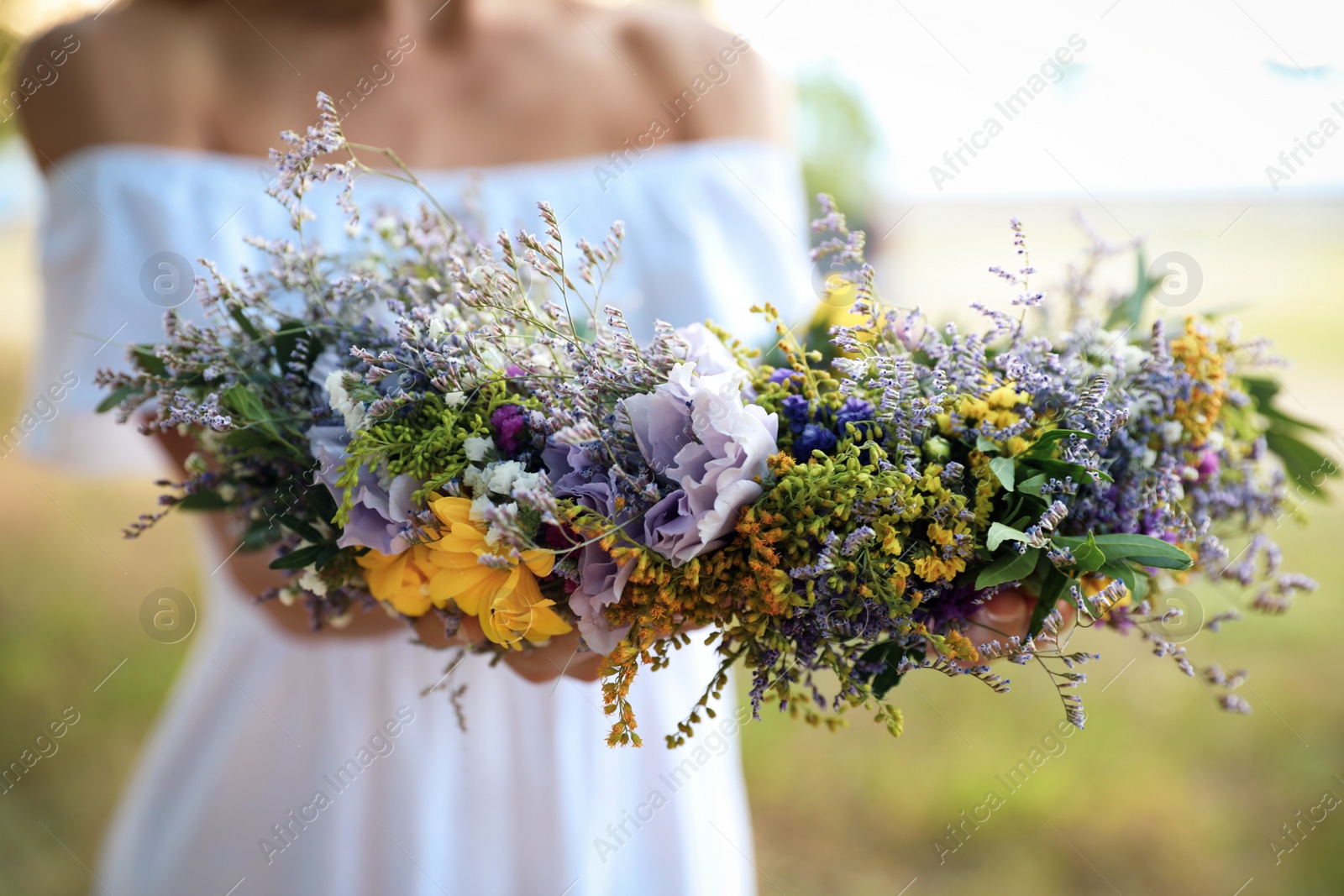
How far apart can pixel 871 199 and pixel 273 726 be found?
4659mm

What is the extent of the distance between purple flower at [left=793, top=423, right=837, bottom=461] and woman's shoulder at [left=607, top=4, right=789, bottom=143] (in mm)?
932

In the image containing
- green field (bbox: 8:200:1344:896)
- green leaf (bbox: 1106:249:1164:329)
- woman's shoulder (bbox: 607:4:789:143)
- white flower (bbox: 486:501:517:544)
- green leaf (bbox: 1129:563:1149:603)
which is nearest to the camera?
white flower (bbox: 486:501:517:544)

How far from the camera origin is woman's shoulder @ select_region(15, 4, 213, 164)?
130 cm

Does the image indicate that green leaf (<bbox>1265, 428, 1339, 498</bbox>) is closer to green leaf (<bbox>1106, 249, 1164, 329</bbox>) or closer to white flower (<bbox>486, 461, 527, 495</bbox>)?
green leaf (<bbox>1106, 249, 1164, 329</bbox>)

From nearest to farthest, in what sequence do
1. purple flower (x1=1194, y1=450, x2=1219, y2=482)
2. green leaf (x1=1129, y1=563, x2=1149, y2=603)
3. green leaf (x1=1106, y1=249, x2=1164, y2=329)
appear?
green leaf (x1=1129, y1=563, x2=1149, y2=603) < purple flower (x1=1194, y1=450, x2=1219, y2=482) < green leaf (x1=1106, y1=249, x2=1164, y2=329)

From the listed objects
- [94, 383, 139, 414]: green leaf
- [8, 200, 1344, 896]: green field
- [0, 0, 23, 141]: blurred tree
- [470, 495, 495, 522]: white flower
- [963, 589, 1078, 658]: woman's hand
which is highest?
[0, 0, 23, 141]: blurred tree

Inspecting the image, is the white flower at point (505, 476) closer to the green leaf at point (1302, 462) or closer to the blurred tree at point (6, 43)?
the green leaf at point (1302, 462)

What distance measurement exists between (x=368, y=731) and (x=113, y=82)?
1.06m

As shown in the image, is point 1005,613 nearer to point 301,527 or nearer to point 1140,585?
point 1140,585

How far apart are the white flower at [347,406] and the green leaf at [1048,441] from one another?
57cm

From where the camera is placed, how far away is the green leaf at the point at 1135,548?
72 cm

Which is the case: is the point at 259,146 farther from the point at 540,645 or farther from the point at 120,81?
the point at 540,645

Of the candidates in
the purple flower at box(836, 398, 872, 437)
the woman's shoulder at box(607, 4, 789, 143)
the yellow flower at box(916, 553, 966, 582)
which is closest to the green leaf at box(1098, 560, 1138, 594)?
the yellow flower at box(916, 553, 966, 582)

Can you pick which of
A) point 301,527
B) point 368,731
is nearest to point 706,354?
point 301,527
